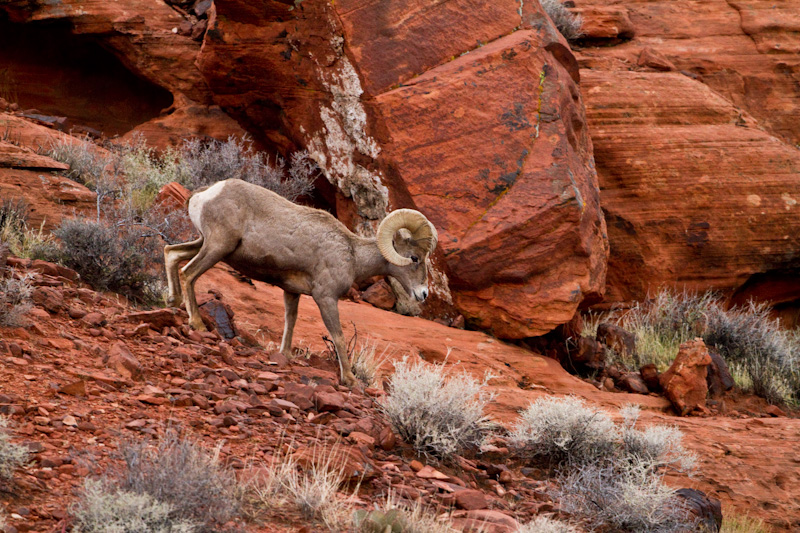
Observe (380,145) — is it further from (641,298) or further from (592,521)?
(592,521)

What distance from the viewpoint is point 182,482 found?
3918 millimetres

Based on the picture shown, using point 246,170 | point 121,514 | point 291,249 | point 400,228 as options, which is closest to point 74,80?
point 246,170

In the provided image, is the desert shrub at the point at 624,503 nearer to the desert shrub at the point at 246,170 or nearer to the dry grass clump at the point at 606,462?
the dry grass clump at the point at 606,462

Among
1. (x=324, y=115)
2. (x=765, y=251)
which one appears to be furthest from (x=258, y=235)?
(x=765, y=251)

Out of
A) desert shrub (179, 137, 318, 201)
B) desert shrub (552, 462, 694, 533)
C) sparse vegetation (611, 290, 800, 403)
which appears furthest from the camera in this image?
desert shrub (179, 137, 318, 201)

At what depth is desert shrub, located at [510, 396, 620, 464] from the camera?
684 centimetres

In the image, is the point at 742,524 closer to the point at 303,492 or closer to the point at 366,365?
the point at 366,365

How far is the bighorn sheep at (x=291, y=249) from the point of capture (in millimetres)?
7055

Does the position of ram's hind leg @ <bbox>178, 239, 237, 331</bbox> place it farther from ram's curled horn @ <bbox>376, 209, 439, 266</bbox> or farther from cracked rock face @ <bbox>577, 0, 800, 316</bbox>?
cracked rock face @ <bbox>577, 0, 800, 316</bbox>

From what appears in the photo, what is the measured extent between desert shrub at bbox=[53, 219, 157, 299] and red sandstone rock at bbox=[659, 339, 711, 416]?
20.6ft

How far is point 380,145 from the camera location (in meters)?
11.2

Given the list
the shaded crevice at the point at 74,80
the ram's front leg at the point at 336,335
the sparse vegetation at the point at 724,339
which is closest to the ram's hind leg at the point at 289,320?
the ram's front leg at the point at 336,335

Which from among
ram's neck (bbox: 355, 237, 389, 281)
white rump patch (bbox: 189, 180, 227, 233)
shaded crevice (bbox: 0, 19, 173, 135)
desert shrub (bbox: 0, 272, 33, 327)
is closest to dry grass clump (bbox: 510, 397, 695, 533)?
ram's neck (bbox: 355, 237, 389, 281)

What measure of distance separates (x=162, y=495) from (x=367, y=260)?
12.8 ft
